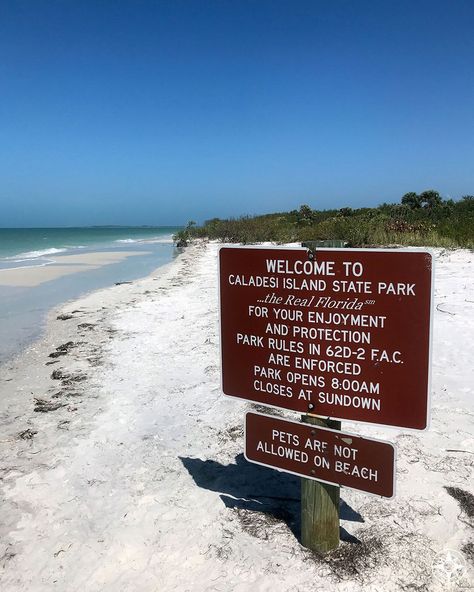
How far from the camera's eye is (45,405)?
14.9 ft

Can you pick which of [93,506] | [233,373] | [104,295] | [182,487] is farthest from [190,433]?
[104,295]

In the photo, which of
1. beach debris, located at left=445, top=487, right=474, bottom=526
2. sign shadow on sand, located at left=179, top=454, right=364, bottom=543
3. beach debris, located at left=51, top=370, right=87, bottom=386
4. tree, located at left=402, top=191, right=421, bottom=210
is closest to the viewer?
beach debris, located at left=445, top=487, right=474, bottom=526

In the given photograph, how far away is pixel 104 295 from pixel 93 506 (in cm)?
897

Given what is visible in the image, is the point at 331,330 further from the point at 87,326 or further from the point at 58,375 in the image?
the point at 87,326

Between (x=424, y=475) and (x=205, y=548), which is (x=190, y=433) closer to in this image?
(x=205, y=548)

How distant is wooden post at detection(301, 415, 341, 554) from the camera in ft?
7.58

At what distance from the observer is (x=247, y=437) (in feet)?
7.99

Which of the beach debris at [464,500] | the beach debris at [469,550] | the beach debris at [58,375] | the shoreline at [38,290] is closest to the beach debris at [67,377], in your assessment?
the beach debris at [58,375]

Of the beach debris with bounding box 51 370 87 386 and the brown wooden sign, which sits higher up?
the brown wooden sign

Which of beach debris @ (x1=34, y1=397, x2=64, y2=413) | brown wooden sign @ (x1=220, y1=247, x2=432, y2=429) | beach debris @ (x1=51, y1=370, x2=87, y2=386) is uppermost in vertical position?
brown wooden sign @ (x1=220, y1=247, x2=432, y2=429)

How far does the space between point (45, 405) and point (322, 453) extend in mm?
3282

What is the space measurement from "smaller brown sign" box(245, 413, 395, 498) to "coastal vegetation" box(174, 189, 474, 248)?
26.7 feet

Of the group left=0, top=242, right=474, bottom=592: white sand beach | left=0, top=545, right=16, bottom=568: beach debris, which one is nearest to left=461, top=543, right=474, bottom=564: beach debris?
left=0, top=242, right=474, bottom=592: white sand beach

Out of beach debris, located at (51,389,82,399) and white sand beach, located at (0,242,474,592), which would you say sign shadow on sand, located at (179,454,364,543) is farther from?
beach debris, located at (51,389,82,399)
